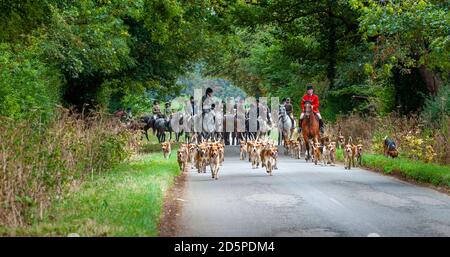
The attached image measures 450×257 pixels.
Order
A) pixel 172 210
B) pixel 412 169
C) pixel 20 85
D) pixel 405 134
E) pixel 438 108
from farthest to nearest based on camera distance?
1. pixel 438 108
2. pixel 405 134
3. pixel 412 169
4. pixel 20 85
5. pixel 172 210

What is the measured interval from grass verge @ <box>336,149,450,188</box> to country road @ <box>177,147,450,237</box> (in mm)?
610

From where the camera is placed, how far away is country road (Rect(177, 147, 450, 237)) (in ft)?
43.1

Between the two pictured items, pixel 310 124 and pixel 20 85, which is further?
pixel 310 124

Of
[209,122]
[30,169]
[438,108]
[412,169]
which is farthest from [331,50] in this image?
[30,169]

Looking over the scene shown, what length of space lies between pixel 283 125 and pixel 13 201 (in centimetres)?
2884

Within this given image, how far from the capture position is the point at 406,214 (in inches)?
594

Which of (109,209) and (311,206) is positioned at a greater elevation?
(109,209)

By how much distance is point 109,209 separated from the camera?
13.9 m

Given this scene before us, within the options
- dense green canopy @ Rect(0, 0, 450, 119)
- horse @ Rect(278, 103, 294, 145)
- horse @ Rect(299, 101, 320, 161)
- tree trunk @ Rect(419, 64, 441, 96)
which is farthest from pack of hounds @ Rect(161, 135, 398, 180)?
horse @ Rect(278, 103, 294, 145)

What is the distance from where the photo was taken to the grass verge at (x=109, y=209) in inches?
454

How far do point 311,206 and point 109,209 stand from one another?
171 inches

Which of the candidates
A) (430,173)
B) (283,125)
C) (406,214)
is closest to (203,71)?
(283,125)

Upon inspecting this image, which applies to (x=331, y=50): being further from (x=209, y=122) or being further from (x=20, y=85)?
(x=20, y=85)
